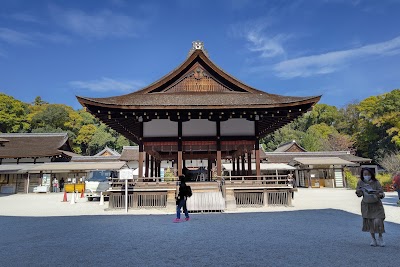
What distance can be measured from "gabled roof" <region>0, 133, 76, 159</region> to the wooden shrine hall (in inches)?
852

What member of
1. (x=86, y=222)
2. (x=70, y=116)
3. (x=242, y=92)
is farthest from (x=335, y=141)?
(x=70, y=116)

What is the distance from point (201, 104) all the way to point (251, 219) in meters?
5.84

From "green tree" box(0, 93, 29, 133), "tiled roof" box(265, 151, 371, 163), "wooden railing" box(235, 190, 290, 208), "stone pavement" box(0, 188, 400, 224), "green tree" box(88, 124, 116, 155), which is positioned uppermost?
"green tree" box(0, 93, 29, 133)

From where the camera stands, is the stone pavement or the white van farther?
the white van

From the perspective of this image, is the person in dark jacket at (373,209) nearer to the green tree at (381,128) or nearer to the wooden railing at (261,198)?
the wooden railing at (261,198)

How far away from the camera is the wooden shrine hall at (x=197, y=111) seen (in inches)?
491

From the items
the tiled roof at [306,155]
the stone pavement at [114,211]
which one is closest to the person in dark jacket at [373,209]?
the stone pavement at [114,211]

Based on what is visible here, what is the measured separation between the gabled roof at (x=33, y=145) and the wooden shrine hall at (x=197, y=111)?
21.6m

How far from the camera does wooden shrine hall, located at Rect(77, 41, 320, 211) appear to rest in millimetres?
12477

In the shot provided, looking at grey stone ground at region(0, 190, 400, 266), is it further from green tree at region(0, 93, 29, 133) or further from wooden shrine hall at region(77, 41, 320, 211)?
green tree at region(0, 93, 29, 133)

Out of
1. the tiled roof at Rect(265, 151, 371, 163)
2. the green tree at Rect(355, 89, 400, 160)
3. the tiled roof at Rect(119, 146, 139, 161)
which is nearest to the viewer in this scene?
the tiled roof at Rect(119, 146, 139, 161)

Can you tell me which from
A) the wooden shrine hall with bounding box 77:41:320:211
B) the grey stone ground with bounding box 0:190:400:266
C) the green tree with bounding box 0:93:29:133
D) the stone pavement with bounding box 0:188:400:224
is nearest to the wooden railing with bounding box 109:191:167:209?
the stone pavement with bounding box 0:188:400:224

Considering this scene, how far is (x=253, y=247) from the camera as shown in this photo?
5.71 metres

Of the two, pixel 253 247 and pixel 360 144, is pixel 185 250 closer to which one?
pixel 253 247
